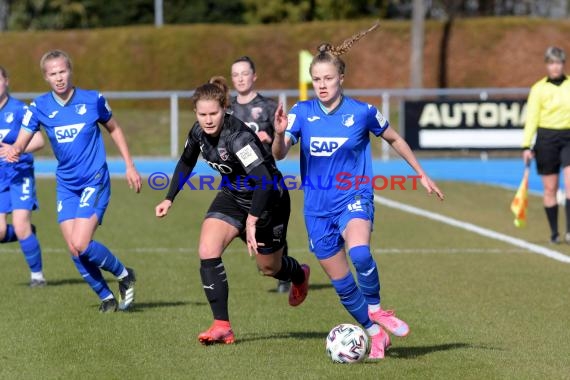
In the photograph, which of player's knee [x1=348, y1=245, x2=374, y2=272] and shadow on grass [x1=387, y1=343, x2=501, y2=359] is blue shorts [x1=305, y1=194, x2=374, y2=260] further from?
shadow on grass [x1=387, y1=343, x2=501, y2=359]

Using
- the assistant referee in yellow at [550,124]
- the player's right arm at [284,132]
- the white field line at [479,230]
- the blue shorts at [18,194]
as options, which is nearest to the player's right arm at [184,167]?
the player's right arm at [284,132]

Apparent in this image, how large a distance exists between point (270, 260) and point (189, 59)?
107 feet

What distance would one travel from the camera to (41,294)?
10.1 metres

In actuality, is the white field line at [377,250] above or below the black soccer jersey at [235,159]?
below

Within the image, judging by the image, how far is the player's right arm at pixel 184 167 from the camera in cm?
782

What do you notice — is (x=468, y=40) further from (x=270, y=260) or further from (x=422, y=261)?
(x=270, y=260)

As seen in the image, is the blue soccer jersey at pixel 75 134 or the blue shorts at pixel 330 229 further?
the blue soccer jersey at pixel 75 134

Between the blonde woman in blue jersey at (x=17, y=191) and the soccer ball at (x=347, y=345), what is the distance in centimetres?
415

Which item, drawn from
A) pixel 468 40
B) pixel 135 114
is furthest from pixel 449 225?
pixel 468 40

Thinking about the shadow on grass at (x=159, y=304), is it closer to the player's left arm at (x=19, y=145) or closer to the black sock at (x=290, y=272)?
the black sock at (x=290, y=272)

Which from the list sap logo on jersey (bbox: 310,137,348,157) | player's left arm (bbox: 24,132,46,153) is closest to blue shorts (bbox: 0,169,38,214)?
player's left arm (bbox: 24,132,46,153)

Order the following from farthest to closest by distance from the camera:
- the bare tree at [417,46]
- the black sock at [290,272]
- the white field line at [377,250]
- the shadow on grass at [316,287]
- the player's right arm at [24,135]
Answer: the bare tree at [417,46]
the white field line at [377,250]
the shadow on grass at [316,287]
the player's right arm at [24,135]
the black sock at [290,272]

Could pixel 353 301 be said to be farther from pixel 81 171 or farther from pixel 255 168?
pixel 81 171

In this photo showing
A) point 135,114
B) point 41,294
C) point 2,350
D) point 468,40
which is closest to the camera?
point 2,350
